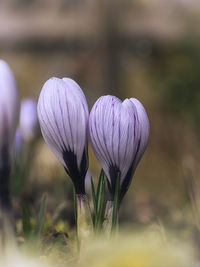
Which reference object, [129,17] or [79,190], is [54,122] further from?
[129,17]

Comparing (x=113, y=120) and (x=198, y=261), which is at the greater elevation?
(x=113, y=120)

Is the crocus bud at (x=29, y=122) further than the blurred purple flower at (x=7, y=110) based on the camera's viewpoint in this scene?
Yes

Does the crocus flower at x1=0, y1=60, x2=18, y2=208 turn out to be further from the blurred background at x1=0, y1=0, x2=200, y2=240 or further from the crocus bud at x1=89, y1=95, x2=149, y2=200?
the blurred background at x1=0, y1=0, x2=200, y2=240

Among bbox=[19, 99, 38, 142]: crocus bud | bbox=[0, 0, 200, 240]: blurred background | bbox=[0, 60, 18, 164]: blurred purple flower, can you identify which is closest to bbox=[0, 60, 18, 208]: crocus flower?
bbox=[0, 60, 18, 164]: blurred purple flower

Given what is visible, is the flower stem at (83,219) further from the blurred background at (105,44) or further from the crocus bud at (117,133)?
the blurred background at (105,44)

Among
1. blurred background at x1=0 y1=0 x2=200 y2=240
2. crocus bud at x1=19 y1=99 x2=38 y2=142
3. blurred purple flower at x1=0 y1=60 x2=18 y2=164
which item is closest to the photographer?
blurred purple flower at x1=0 y1=60 x2=18 y2=164

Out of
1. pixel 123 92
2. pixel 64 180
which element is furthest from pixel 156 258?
pixel 123 92

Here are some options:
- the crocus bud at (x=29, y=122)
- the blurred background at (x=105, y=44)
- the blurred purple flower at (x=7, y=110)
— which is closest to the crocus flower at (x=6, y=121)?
the blurred purple flower at (x=7, y=110)

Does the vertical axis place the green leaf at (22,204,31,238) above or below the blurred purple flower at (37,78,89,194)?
below

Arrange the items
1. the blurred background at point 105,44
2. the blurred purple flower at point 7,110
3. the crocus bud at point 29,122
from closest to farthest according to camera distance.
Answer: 1. the blurred purple flower at point 7,110
2. the crocus bud at point 29,122
3. the blurred background at point 105,44
